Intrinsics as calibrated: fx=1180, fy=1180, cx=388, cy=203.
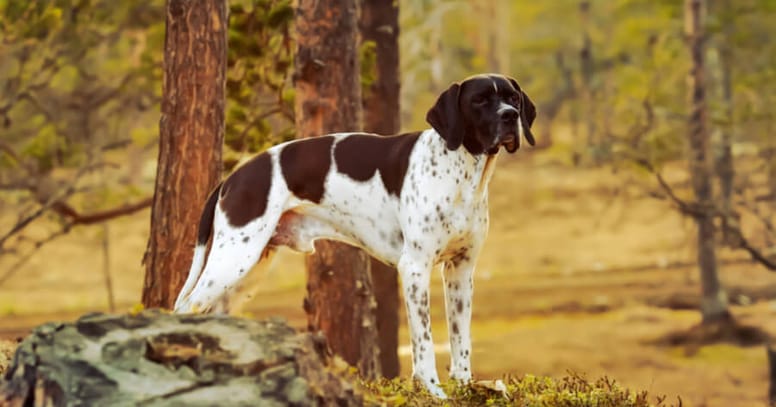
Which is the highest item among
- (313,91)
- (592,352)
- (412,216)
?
(313,91)

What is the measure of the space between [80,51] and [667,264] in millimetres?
18919

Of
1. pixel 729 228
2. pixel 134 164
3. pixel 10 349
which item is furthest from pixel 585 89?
pixel 10 349

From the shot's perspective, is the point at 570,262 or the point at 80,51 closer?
the point at 80,51

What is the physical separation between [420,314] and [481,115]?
1221mm

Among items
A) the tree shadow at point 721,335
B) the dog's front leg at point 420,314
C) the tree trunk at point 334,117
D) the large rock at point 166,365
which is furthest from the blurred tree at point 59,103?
the tree shadow at point 721,335

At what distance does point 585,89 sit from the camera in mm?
41031

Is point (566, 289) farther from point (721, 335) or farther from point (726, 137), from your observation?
point (721, 335)

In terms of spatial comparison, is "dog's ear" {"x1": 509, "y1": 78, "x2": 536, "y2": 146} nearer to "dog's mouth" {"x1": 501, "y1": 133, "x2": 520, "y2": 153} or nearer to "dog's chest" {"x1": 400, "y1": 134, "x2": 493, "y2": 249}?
"dog's mouth" {"x1": 501, "y1": 133, "x2": 520, "y2": 153}

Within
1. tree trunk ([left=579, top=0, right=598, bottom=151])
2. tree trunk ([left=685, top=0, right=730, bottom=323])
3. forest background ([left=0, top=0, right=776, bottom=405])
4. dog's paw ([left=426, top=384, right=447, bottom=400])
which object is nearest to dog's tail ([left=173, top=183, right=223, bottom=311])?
dog's paw ([left=426, top=384, right=447, bottom=400])

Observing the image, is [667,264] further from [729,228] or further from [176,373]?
[176,373]

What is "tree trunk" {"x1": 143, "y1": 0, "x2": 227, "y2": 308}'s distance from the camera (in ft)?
28.7

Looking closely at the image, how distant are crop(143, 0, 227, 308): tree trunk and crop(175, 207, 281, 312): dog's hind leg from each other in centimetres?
159

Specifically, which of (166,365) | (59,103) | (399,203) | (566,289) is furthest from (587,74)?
(166,365)

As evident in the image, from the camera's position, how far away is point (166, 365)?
535cm
